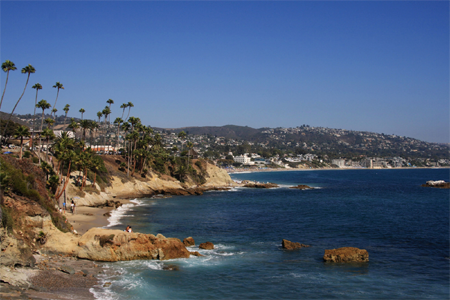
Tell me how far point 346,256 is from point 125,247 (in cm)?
1525

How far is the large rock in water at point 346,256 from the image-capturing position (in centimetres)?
2443

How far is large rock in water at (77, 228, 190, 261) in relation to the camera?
77.0 feet

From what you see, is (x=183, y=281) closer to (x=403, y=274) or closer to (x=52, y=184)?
(x=403, y=274)

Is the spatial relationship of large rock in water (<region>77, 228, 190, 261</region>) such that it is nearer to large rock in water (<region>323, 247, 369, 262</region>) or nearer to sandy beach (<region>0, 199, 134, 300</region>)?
sandy beach (<region>0, 199, 134, 300</region>)

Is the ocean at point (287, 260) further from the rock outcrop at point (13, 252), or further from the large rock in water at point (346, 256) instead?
the rock outcrop at point (13, 252)

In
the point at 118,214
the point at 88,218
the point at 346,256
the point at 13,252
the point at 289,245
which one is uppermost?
the point at 13,252

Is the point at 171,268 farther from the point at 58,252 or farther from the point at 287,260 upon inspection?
the point at 287,260

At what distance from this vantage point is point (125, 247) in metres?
23.9

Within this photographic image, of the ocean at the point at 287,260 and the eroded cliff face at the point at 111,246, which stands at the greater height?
the eroded cliff face at the point at 111,246

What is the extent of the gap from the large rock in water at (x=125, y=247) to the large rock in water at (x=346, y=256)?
984 centimetres

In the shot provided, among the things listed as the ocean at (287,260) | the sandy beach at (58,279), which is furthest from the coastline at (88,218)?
the sandy beach at (58,279)

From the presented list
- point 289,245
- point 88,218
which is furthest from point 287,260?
point 88,218

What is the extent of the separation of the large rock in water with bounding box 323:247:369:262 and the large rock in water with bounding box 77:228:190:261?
9.84 meters

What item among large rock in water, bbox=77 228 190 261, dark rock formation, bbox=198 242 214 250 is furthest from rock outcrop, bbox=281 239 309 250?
large rock in water, bbox=77 228 190 261
